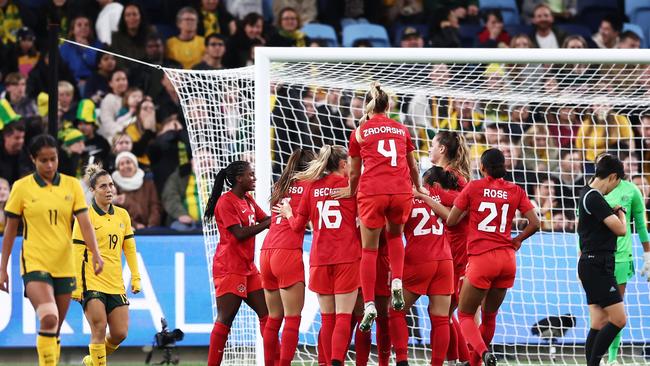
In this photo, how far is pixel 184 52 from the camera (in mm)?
17344

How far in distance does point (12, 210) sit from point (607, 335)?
534 cm

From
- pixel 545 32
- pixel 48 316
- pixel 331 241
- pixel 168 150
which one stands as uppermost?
pixel 545 32

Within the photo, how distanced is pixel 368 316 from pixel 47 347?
2.48 metres

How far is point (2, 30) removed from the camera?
690 inches

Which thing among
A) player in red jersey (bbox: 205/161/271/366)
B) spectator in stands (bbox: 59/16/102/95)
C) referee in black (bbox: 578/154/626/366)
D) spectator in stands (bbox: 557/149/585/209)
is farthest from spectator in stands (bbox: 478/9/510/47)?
player in red jersey (bbox: 205/161/271/366)

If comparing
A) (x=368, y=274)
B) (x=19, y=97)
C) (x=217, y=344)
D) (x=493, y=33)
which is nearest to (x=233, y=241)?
(x=217, y=344)

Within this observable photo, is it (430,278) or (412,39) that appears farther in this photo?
(412,39)

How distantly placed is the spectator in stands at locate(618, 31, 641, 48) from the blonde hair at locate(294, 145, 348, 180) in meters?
8.56

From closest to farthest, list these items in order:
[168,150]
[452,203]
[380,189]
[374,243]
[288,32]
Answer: [380,189]
[374,243]
[452,203]
[168,150]
[288,32]

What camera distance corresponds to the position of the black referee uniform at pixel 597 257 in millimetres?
10852

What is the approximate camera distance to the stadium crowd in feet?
47.0

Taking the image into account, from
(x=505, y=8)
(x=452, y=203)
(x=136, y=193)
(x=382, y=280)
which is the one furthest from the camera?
(x=505, y=8)

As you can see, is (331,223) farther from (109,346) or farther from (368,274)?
(109,346)

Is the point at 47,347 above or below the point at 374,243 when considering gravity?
below
